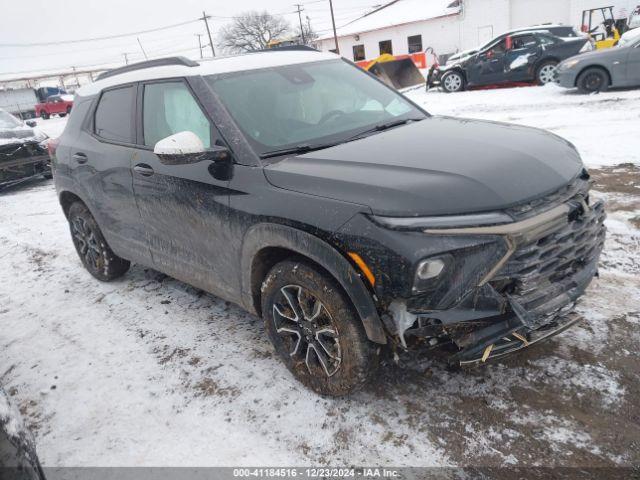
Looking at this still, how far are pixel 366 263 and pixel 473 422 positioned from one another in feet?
3.37

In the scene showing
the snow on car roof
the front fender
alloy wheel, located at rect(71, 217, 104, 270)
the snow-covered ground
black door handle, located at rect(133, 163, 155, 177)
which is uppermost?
the snow on car roof

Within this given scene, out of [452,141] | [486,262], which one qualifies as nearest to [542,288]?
[486,262]

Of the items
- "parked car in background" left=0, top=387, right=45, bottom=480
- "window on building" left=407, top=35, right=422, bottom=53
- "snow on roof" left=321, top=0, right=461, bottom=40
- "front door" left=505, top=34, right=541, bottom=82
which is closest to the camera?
"parked car in background" left=0, top=387, right=45, bottom=480

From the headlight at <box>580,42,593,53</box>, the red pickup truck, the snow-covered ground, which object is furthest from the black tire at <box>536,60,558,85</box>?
the red pickup truck

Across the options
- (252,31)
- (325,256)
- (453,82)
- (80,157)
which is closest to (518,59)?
(453,82)

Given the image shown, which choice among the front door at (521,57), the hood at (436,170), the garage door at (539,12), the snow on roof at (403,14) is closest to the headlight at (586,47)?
the front door at (521,57)

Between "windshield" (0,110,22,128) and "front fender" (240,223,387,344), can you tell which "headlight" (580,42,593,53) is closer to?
"front fender" (240,223,387,344)

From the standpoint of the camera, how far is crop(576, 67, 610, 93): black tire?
37.4 feet

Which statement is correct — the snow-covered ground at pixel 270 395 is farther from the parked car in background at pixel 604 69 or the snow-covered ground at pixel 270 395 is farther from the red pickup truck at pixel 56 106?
the red pickup truck at pixel 56 106

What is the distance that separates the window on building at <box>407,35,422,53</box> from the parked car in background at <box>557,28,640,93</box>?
90.0 feet

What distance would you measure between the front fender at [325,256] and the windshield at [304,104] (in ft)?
1.62

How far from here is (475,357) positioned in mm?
2268

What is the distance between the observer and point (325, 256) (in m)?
2.34

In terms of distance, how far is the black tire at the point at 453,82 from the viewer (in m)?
15.5
